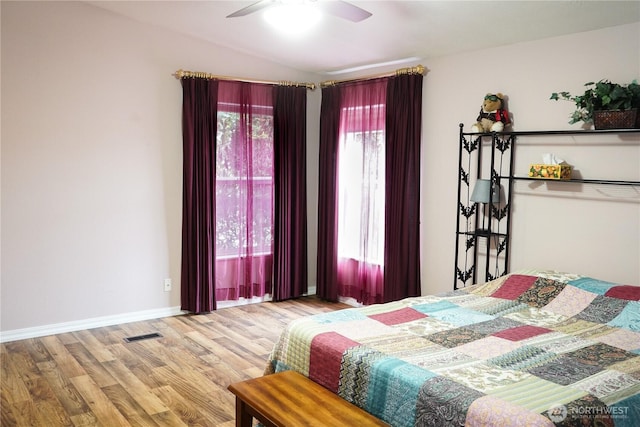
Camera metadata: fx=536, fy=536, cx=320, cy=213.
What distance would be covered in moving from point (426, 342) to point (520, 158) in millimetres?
1925

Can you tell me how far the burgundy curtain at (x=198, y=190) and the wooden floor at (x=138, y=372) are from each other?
30 cm

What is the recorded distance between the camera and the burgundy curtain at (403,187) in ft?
15.0

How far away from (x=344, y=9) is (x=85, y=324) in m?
3.28

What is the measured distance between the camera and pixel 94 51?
4.34m

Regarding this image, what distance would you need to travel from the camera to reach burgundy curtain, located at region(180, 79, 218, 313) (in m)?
4.75

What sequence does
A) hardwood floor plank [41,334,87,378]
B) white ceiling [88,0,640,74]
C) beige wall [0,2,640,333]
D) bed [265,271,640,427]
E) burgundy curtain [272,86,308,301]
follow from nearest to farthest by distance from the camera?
bed [265,271,640,427] < white ceiling [88,0,640,74] < hardwood floor plank [41,334,87,378] < beige wall [0,2,640,333] < burgundy curtain [272,86,308,301]

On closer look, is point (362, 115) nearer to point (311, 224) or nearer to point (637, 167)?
point (311, 224)

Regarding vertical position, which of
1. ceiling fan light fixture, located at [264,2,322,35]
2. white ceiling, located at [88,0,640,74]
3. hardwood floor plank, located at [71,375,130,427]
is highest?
white ceiling, located at [88,0,640,74]

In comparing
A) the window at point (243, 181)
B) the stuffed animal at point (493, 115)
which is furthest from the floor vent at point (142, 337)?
the stuffed animal at point (493, 115)

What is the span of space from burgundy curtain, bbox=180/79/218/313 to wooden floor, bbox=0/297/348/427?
12.0 inches

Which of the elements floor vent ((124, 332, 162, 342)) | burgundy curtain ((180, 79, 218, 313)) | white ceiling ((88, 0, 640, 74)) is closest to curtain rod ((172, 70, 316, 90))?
burgundy curtain ((180, 79, 218, 313))

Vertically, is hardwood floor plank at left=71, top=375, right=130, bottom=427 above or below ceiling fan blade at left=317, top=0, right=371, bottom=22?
below

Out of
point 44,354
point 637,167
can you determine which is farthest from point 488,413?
point 44,354

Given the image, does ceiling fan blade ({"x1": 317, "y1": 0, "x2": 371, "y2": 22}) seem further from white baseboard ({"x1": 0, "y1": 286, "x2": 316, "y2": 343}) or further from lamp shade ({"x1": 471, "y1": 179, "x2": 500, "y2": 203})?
white baseboard ({"x1": 0, "y1": 286, "x2": 316, "y2": 343})
